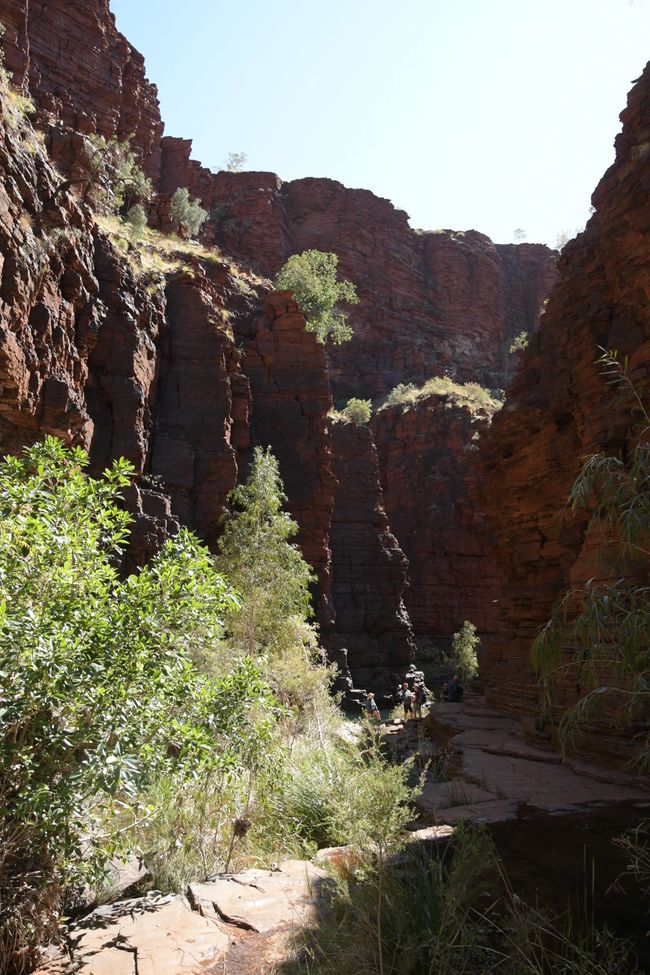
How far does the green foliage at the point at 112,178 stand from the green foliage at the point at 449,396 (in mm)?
21520

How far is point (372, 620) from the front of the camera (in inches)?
1325

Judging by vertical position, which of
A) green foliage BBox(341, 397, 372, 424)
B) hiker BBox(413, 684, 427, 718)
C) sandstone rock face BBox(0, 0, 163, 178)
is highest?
sandstone rock face BBox(0, 0, 163, 178)

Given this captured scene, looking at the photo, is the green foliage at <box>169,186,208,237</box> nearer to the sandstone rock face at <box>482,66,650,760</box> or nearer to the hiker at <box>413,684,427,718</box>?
the sandstone rock face at <box>482,66,650,760</box>

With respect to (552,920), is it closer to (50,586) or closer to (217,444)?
(50,586)

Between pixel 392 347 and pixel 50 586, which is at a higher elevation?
pixel 392 347

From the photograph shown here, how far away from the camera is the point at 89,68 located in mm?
40781

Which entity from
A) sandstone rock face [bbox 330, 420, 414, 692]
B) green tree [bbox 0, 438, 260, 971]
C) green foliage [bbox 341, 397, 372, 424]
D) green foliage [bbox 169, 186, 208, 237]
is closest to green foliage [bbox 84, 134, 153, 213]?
green foliage [bbox 169, 186, 208, 237]

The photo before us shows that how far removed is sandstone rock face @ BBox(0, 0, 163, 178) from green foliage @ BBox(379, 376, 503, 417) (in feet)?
78.2

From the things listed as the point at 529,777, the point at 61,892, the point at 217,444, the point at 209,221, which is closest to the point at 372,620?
the point at 217,444

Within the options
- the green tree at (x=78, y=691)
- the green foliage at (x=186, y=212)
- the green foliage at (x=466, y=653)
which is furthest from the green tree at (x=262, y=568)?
the green foliage at (x=186, y=212)

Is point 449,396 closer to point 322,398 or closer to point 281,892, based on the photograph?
point 322,398

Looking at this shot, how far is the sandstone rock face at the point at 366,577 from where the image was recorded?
32.7 metres

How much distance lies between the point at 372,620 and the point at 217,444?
47.6ft

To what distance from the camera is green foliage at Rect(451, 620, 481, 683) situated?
→ 32906 millimetres
